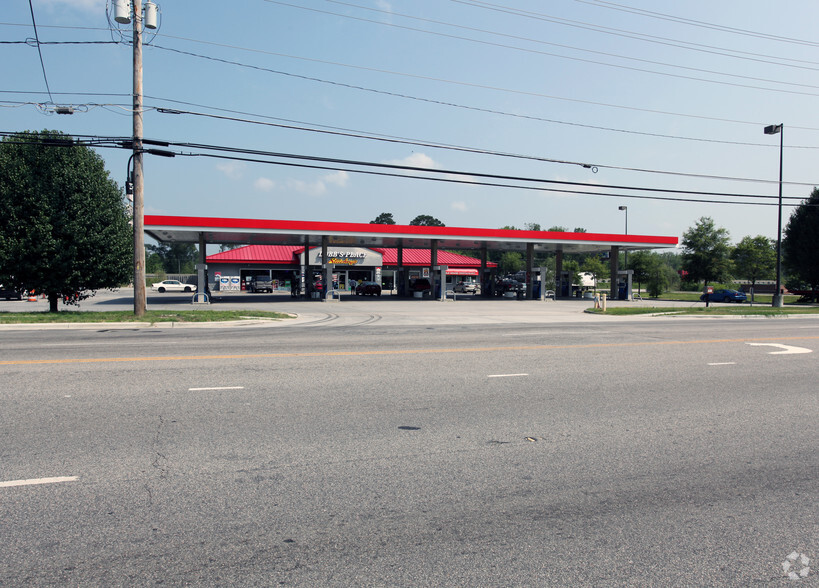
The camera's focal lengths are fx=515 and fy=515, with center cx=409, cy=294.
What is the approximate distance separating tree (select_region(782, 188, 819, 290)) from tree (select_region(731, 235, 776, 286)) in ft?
39.9

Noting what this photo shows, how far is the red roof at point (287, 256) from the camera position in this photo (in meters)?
58.4

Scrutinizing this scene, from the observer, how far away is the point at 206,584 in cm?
294

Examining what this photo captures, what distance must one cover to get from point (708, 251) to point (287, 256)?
4650cm

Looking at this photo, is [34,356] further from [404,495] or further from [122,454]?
[404,495]

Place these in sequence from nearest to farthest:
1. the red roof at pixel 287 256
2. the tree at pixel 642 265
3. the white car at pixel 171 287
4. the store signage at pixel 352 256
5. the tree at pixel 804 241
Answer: the tree at pixel 804 241
the tree at pixel 642 265
the white car at pixel 171 287
the red roof at pixel 287 256
the store signage at pixel 352 256

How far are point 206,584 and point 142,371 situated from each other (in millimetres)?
6593

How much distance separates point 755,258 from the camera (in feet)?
205

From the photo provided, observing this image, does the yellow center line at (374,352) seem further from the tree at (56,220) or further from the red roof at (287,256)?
the red roof at (287,256)

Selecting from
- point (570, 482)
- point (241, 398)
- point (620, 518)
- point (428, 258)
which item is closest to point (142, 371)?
point (241, 398)

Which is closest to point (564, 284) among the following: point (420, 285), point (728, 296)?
point (728, 296)

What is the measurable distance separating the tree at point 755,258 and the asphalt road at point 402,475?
6370 cm

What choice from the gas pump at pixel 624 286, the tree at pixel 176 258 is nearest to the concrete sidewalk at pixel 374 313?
the gas pump at pixel 624 286

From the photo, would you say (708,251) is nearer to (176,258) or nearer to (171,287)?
(171,287)

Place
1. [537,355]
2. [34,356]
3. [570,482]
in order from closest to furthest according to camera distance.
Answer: [570,482] < [34,356] < [537,355]
